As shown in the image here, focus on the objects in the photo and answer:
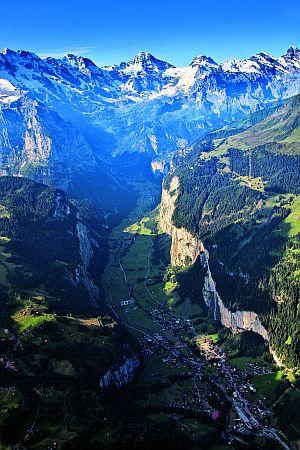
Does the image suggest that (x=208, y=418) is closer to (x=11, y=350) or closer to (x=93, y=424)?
(x=93, y=424)

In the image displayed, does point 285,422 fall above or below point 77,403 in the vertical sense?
below

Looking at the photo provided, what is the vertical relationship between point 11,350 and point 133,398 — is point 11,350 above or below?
above

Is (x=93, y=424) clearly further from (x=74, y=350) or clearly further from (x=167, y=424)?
(x=74, y=350)

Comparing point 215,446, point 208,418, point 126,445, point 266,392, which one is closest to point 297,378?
point 266,392

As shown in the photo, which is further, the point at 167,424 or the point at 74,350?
the point at 74,350

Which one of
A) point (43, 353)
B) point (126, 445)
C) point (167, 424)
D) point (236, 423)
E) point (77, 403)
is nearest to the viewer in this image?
point (126, 445)

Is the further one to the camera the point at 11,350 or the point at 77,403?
the point at 11,350

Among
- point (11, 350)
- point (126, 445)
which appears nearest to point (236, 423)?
point (126, 445)

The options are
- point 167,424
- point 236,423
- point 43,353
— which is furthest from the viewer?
point 43,353

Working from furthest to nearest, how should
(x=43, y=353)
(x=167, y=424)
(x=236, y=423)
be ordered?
(x=43, y=353) < (x=236, y=423) < (x=167, y=424)
